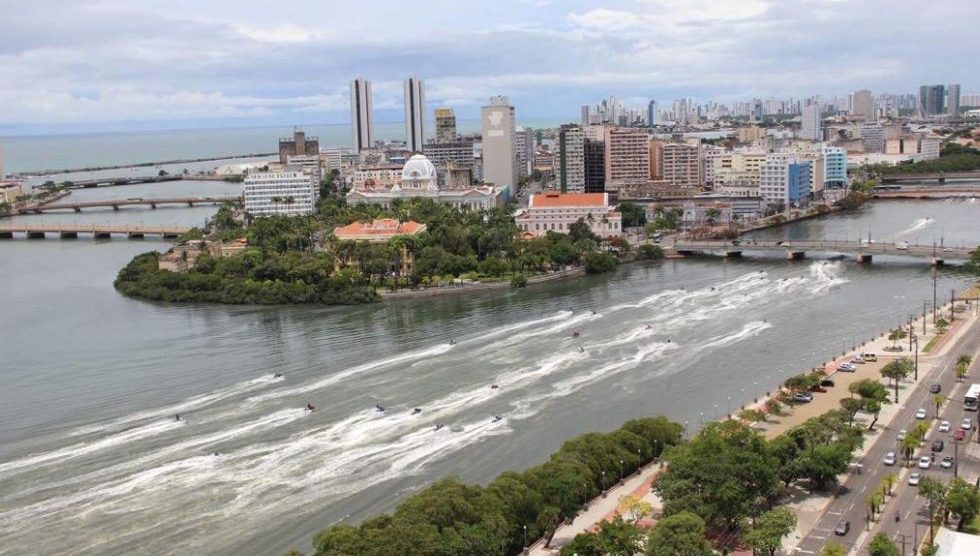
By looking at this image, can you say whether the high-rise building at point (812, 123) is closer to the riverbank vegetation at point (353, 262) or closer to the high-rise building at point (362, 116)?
the high-rise building at point (362, 116)

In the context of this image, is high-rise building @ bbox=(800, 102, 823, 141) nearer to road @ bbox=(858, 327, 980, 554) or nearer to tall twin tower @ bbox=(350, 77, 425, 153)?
tall twin tower @ bbox=(350, 77, 425, 153)

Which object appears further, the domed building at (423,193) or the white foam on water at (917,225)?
the domed building at (423,193)

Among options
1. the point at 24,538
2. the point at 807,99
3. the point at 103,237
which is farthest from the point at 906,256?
the point at 807,99

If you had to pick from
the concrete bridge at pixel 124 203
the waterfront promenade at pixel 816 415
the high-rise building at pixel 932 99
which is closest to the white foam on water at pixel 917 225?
the waterfront promenade at pixel 816 415

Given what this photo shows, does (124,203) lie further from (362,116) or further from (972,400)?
(972,400)

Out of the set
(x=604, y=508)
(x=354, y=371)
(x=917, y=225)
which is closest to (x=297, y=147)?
(x=917, y=225)
